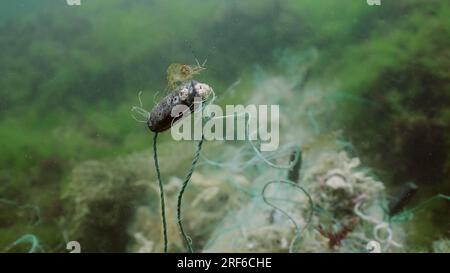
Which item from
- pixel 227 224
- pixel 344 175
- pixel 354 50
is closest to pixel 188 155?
pixel 227 224

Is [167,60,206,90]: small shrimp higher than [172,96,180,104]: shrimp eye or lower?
higher

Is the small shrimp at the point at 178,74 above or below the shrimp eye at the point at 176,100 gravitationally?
above

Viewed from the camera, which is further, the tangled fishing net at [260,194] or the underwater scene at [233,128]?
the underwater scene at [233,128]

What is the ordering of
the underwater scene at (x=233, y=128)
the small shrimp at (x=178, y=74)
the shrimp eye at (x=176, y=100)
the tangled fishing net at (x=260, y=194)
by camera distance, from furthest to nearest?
the underwater scene at (x=233, y=128)
the tangled fishing net at (x=260, y=194)
the small shrimp at (x=178, y=74)
the shrimp eye at (x=176, y=100)

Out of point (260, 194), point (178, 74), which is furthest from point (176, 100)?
point (260, 194)

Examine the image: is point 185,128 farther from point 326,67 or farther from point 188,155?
point 326,67

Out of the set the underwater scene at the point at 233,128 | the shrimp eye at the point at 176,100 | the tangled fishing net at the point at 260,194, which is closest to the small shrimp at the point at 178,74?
the shrimp eye at the point at 176,100

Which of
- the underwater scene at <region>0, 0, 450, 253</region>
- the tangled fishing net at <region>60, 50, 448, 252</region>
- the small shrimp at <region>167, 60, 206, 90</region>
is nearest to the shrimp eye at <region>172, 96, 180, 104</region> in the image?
the small shrimp at <region>167, 60, 206, 90</region>

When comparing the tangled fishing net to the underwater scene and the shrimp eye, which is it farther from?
the shrimp eye

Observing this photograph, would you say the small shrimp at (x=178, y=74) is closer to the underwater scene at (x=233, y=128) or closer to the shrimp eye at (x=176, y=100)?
the shrimp eye at (x=176, y=100)
